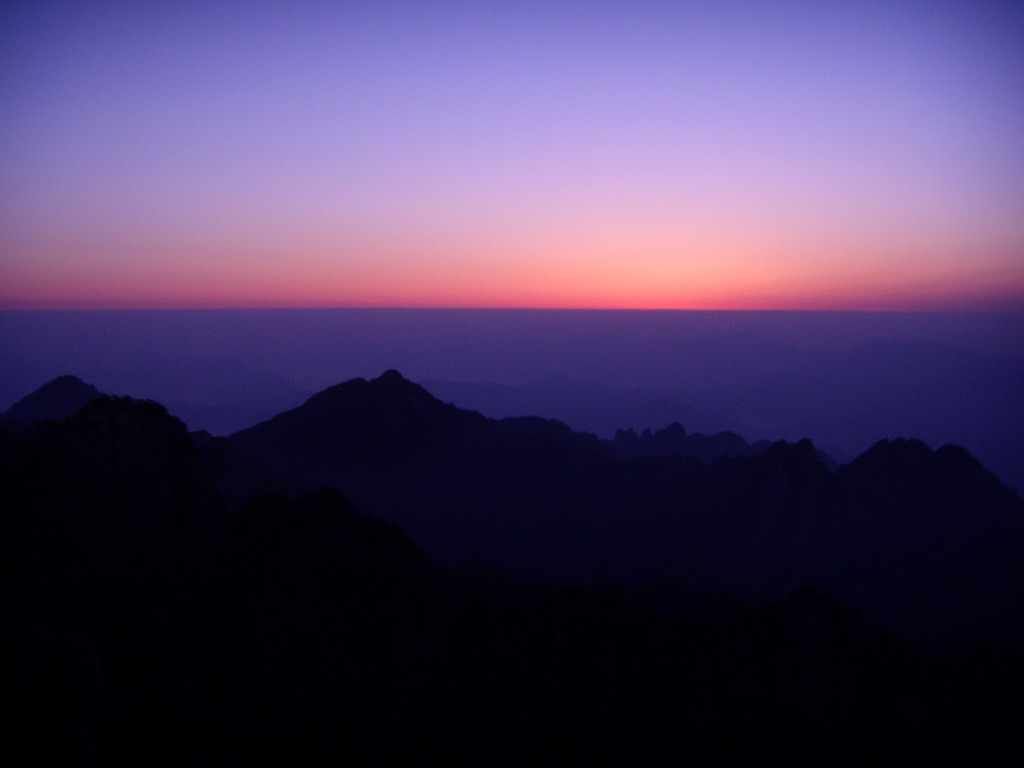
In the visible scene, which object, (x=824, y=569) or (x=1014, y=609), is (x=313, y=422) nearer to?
(x=824, y=569)

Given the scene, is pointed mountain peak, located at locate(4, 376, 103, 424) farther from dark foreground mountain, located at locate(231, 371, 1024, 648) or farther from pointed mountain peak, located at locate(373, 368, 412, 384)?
pointed mountain peak, located at locate(373, 368, 412, 384)

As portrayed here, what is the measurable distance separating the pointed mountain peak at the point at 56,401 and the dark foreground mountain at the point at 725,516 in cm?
1415

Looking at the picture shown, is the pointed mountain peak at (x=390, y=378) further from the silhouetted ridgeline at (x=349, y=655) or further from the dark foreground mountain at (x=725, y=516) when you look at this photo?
the silhouetted ridgeline at (x=349, y=655)

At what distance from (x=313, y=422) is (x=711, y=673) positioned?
3762 centimetres

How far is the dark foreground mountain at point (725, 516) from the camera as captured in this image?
3788 cm

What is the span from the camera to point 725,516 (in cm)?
4141

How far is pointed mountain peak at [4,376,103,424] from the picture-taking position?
5170cm

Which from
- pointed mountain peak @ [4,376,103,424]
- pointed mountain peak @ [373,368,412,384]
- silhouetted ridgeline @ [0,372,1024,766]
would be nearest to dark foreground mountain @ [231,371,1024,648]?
pointed mountain peak @ [373,368,412,384]

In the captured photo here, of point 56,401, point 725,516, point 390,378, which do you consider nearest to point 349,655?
point 725,516

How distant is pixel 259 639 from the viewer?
726 inches

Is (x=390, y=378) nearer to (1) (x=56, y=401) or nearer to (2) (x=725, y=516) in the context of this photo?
(1) (x=56, y=401)

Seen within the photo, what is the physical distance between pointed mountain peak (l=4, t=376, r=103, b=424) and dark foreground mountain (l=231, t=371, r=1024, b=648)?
14153mm

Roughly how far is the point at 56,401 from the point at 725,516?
161 ft

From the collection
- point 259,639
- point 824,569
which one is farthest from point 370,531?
point 824,569
